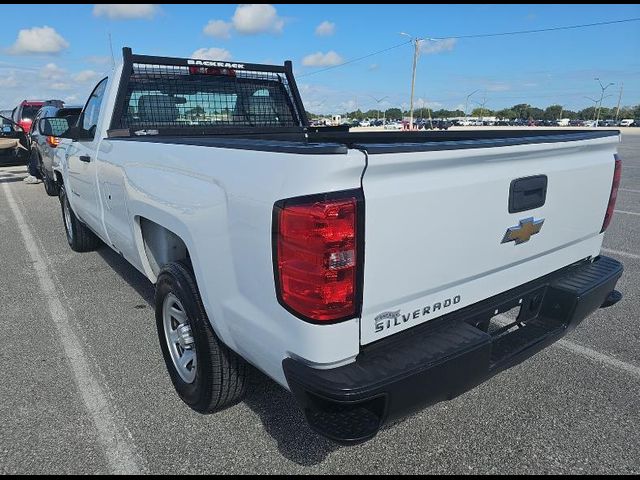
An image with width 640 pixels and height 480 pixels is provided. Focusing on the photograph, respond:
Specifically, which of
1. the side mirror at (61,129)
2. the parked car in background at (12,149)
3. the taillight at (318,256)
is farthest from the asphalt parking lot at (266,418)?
the parked car in background at (12,149)

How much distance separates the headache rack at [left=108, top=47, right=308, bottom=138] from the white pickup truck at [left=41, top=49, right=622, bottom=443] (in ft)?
3.31

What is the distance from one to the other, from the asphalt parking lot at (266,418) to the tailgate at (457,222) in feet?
2.58

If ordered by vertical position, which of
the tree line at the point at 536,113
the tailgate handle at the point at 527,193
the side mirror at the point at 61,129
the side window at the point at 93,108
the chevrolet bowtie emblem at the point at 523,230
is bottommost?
the tree line at the point at 536,113

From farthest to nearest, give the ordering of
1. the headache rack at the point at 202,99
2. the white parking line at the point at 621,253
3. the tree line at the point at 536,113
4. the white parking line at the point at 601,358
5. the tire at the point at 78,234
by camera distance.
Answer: the tree line at the point at 536,113 < the tire at the point at 78,234 < the white parking line at the point at 621,253 < the headache rack at the point at 202,99 < the white parking line at the point at 601,358

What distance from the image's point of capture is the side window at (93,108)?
4.10 m

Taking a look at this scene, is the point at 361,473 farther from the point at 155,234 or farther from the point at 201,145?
the point at 155,234

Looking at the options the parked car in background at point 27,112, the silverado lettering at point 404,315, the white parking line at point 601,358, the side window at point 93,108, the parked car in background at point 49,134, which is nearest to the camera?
the silverado lettering at point 404,315

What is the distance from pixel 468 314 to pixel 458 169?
0.69 meters

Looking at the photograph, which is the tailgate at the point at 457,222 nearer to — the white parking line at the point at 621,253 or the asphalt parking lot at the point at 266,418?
the asphalt parking lot at the point at 266,418

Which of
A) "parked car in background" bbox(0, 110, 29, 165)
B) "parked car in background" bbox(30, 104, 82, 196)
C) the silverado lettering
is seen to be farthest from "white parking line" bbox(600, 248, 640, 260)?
"parked car in background" bbox(0, 110, 29, 165)

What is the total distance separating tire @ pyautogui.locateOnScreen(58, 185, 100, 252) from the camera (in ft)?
18.5

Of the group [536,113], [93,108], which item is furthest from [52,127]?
[536,113]

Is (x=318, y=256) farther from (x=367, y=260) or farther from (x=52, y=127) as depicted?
(x=52, y=127)

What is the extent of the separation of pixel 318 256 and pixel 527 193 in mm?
1154
